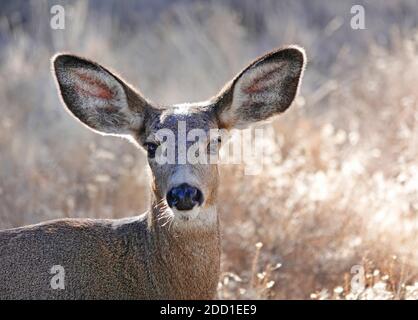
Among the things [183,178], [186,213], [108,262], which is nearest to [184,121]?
[183,178]

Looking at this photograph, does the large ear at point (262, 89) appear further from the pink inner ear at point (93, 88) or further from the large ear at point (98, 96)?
the pink inner ear at point (93, 88)

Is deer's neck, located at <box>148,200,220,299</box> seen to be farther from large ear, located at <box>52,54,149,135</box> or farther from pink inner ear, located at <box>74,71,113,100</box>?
pink inner ear, located at <box>74,71,113,100</box>

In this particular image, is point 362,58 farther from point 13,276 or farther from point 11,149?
point 13,276

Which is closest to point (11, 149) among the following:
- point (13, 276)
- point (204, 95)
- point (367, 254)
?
→ point (204, 95)

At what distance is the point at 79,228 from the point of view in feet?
19.4

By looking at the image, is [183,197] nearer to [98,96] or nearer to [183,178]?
[183,178]

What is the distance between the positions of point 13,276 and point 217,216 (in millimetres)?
1111

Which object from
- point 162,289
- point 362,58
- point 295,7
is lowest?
point 162,289

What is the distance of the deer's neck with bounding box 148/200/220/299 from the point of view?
5.73 m

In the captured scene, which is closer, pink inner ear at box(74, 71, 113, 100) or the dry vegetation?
pink inner ear at box(74, 71, 113, 100)

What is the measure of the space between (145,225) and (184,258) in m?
0.34

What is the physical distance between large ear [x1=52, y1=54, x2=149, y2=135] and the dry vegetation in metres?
1.25

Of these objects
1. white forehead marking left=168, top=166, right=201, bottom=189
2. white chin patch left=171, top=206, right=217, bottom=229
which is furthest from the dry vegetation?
white forehead marking left=168, top=166, right=201, bottom=189

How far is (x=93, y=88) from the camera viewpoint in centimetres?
616
